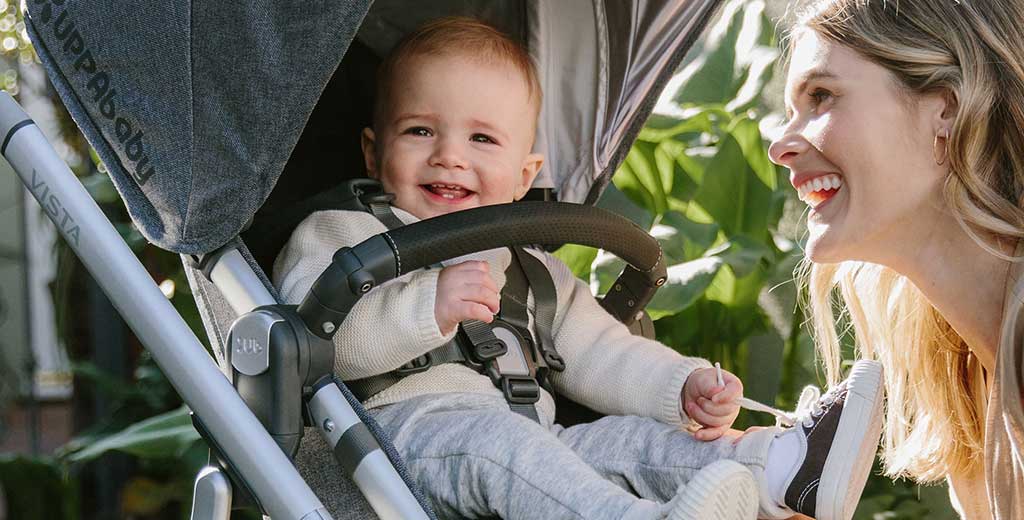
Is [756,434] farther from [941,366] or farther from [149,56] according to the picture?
[149,56]

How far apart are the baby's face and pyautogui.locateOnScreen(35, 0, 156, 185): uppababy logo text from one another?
0.48 metres

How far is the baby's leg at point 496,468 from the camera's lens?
149 cm

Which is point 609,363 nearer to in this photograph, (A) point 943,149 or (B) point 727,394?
(B) point 727,394

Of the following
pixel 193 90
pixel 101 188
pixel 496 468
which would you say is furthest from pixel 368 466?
pixel 101 188

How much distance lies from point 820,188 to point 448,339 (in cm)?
66

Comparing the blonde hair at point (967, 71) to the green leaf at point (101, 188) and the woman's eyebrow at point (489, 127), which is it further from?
the green leaf at point (101, 188)

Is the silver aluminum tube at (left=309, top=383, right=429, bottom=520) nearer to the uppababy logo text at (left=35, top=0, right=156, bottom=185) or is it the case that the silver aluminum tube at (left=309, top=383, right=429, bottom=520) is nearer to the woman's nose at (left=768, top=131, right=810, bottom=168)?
the uppababy logo text at (left=35, top=0, right=156, bottom=185)

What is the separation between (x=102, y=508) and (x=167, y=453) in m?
1.73

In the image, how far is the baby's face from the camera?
1987 mm

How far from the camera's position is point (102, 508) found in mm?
4457

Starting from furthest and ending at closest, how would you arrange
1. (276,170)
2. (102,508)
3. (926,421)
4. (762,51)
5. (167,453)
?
(102,508)
(762,51)
(167,453)
(926,421)
(276,170)

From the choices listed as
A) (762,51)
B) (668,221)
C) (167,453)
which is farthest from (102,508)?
(762,51)

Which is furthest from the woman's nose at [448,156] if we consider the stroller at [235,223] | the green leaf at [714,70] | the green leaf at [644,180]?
the green leaf at [714,70]

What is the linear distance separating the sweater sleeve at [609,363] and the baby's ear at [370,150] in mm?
345
